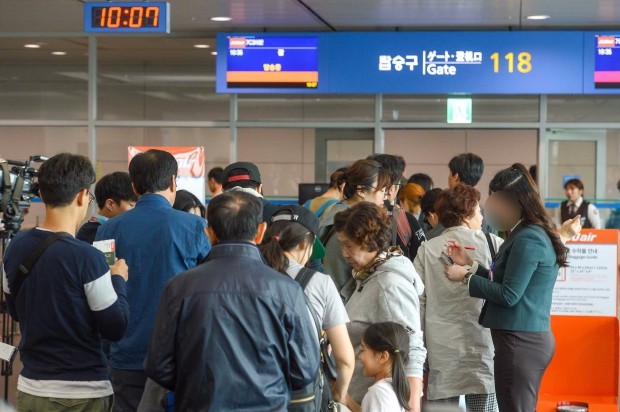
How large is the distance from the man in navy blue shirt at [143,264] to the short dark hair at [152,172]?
0.10m

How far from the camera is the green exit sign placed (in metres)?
10.7

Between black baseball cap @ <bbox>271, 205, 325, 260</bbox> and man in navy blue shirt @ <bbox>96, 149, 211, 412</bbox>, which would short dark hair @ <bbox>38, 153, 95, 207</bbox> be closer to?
man in navy blue shirt @ <bbox>96, 149, 211, 412</bbox>

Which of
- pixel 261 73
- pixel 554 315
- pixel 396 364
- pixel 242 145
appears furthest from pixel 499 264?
pixel 242 145

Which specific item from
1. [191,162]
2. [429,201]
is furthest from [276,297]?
[191,162]

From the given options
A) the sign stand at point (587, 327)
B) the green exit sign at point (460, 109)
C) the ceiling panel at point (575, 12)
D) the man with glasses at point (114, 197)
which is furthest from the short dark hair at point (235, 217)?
the green exit sign at point (460, 109)

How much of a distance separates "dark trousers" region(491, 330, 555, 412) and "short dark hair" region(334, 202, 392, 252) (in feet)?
3.52

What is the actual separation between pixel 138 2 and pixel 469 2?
119 inches

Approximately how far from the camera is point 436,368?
4.94m

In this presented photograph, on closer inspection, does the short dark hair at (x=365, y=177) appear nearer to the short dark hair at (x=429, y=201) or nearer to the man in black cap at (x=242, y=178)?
the man in black cap at (x=242, y=178)

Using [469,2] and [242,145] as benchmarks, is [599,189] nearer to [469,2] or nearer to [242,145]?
[469,2]

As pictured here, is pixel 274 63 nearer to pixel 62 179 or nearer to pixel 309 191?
pixel 309 191

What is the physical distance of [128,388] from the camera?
3.84 metres

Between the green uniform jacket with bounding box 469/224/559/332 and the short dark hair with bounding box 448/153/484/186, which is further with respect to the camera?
the short dark hair with bounding box 448/153/484/186

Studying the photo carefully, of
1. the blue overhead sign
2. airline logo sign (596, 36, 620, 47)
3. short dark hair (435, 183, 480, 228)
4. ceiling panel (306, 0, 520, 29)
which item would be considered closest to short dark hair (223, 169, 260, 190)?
short dark hair (435, 183, 480, 228)
